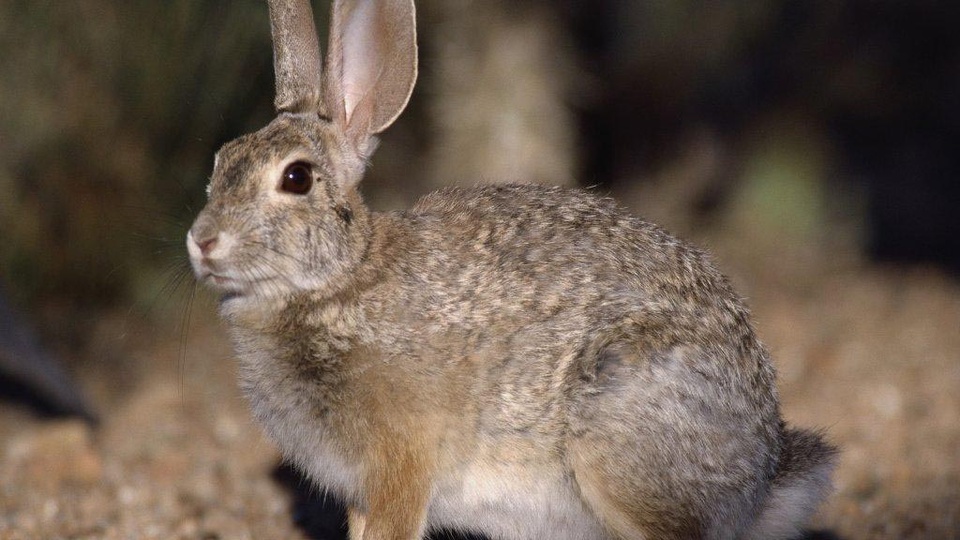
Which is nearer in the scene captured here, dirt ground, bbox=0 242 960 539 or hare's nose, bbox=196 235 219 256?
hare's nose, bbox=196 235 219 256

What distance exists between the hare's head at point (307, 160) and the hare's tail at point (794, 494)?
1956mm

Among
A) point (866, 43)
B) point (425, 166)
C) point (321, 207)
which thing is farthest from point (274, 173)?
point (866, 43)

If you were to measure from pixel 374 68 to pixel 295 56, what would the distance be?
359mm

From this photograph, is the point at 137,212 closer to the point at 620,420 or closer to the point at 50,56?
the point at 50,56

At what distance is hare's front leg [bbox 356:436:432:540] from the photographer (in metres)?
4.77

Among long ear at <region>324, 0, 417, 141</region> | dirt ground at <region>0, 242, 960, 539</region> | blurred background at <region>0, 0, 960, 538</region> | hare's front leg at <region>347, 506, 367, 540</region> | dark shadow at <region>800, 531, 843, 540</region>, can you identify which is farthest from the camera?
blurred background at <region>0, 0, 960, 538</region>

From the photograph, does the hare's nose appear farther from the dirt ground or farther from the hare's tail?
the hare's tail

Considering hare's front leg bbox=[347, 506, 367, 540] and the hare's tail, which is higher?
the hare's tail

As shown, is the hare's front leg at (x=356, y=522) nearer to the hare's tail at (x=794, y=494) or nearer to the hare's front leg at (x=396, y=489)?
the hare's front leg at (x=396, y=489)

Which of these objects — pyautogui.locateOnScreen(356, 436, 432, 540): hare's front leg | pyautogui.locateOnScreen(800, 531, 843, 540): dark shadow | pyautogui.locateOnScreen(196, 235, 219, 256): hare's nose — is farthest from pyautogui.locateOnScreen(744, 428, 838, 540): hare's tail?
pyautogui.locateOnScreen(196, 235, 219, 256): hare's nose

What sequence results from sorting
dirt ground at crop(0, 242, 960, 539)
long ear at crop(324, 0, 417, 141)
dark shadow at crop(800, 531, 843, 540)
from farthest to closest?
dirt ground at crop(0, 242, 960, 539)
dark shadow at crop(800, 531, 843, 540)
long ear at crop(324, 0, 417, 141)

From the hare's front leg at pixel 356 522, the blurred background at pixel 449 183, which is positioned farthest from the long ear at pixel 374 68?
the hare's front leg at pixel 356 522

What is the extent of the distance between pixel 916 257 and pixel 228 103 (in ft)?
19.5

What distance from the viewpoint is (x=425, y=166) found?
9.74 meters
